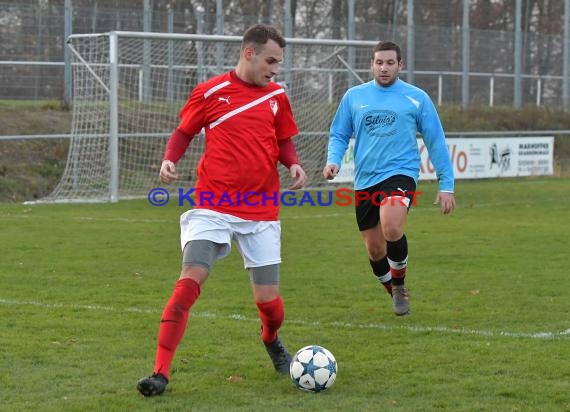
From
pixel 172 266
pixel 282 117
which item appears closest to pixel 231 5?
pixel 172 266

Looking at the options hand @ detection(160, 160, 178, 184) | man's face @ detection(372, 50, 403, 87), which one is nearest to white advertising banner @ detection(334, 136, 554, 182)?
man's face @ detection(372, 50, 403, 87)

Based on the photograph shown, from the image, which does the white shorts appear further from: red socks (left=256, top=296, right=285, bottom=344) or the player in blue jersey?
the player in blue jersey

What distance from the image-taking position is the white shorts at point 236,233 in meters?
6.34

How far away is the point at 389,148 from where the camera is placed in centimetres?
873

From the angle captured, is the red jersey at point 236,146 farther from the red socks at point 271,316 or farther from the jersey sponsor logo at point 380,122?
the jersey sponsor logo at point 380,122

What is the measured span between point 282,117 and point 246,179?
0.47 m

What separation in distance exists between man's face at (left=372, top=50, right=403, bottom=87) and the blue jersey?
0.08 m

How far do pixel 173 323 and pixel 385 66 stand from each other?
10.9ft

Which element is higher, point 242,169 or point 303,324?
point 242,169

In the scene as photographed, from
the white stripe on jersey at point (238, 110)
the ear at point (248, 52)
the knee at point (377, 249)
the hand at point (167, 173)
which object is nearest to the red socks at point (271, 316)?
the hand at point (167, 173)

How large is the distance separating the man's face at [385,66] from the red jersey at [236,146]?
2229 mm

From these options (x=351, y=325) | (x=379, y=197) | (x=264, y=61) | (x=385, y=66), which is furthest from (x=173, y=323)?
(x=385, y=66)

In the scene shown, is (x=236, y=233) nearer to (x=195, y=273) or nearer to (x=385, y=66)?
(x=195, y=273)

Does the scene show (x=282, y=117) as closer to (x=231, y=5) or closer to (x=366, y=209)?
(x=366, y=209)
